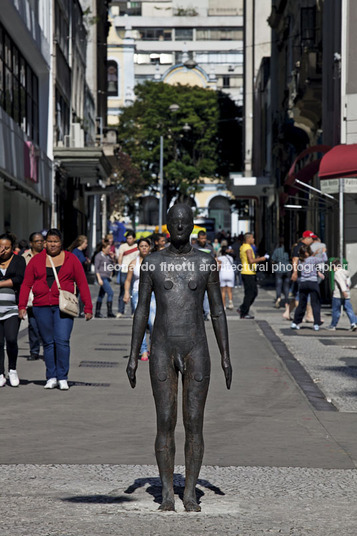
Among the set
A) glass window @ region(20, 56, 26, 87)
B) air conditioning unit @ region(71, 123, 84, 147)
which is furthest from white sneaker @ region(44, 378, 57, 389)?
air conditioning unit @ region(71, 123, 84, 147)

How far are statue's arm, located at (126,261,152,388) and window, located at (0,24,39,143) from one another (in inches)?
812

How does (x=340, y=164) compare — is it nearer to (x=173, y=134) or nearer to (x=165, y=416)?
(x=165, y=416)

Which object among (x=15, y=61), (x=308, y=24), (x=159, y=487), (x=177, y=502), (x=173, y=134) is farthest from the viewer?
(x=173, y=134)

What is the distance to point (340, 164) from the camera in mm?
23531

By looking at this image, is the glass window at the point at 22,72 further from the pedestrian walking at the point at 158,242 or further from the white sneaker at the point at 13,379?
the white sneaker at the point at 13,379

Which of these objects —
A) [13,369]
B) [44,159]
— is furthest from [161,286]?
[44,159]

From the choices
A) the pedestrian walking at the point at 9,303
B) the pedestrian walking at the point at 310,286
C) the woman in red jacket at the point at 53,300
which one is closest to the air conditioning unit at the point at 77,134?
the pedestrian walking at the point at 310,286

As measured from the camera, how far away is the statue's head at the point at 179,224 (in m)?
6.68

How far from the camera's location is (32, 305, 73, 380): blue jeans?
1210 centimetres

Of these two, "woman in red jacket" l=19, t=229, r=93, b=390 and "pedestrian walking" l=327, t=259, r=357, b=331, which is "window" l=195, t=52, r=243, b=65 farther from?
"woman in red jacket" l=19, t=229, r=93, b=390

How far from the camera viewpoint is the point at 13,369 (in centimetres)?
1239

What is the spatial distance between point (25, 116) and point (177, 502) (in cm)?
2704

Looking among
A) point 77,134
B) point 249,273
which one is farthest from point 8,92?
point 77,134

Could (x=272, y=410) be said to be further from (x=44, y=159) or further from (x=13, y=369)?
(x=44, y=159)
